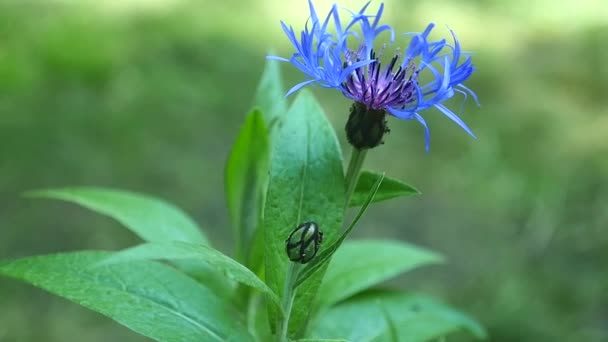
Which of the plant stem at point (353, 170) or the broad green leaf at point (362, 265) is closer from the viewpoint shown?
the plant stem at point (353, 170)

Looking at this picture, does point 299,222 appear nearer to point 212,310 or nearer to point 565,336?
point 212,310

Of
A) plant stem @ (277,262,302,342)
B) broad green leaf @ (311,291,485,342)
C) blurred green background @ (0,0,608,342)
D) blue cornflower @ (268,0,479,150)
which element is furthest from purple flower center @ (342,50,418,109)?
blurred green background @ (0,0,608,342)

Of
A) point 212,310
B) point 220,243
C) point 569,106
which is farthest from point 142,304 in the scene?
point 569,106

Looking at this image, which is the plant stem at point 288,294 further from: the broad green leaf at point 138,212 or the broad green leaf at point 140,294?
the broad green leaf at point 138,212

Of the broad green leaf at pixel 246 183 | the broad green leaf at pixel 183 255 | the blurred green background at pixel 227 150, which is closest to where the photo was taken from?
the broad green leaf at pixel 183 255

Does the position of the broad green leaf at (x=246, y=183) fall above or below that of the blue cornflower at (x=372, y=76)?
below

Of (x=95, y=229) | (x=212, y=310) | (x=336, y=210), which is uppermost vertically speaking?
(x=336, y=210)

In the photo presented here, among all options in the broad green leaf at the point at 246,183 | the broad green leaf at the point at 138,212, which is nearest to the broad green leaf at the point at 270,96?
the broad green leaf at the point at 246,183

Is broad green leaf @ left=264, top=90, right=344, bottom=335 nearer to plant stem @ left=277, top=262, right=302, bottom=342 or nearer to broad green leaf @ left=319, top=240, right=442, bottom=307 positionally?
plant stem @ left=277, top=262, right=302, bottom=342
